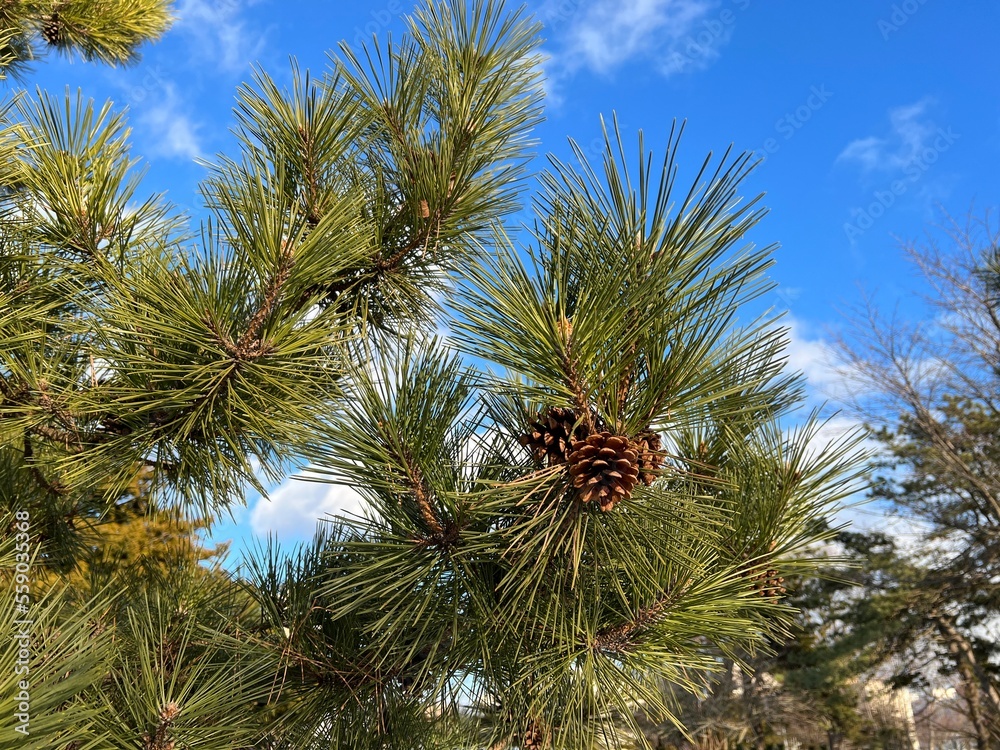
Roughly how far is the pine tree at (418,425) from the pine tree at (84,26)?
1367mm

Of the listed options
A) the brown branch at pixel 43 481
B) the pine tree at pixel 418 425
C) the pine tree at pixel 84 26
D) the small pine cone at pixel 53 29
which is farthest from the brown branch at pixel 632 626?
the small pine cone at pixel 53 29

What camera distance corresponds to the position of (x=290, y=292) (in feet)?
3.59

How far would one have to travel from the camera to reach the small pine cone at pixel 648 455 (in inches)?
37.6

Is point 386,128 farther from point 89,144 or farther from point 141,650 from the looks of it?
point 141,650

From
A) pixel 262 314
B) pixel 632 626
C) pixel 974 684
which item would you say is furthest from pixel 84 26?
pixel 974 684

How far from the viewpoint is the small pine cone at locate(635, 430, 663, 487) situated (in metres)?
0.96

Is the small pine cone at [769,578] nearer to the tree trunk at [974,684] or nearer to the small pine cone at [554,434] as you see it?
the small pine cone at [554,434]

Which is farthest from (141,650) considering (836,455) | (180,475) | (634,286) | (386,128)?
(836,455)

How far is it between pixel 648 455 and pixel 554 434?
13 cm

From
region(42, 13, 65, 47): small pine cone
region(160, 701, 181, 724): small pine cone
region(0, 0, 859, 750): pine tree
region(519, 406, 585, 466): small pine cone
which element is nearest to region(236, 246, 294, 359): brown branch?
region(0, 0, 859, 750): pine tree

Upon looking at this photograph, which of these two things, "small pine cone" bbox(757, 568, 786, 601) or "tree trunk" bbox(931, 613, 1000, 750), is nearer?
"small pine cone" bbox(757, 568, 786, 601)

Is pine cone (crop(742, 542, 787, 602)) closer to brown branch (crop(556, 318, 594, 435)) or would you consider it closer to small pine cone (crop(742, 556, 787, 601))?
small pine cone (crop(742, 556, 787, 601))

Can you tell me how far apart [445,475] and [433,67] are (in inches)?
38.5

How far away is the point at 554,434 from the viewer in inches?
37.9
